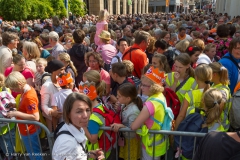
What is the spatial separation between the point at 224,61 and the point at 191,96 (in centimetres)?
133

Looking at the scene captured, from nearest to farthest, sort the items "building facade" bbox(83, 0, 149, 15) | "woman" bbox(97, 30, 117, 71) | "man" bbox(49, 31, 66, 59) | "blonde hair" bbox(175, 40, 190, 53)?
"blonde hair" bbox(175, 40, 190, 53) → "woman" bbox(97, 30, 117, 71) → "man" bbox(49, 31, 66, 59) → "building facade" bbox(83, 0, 149, 15)

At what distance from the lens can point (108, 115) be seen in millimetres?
3033

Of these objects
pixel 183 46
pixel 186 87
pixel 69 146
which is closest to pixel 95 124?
pixel 69 146

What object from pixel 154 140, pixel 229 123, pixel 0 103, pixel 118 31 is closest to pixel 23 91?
pixel 0 103

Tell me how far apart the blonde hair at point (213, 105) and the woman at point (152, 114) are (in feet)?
1.59

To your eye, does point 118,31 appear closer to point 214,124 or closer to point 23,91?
point 23,91

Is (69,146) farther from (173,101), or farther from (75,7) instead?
(75,7)

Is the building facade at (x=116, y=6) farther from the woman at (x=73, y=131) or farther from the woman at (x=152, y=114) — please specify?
the woman at (x=73, y=131)

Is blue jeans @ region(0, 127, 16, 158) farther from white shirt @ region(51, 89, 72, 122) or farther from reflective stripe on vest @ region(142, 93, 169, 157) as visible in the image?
reflective stripe on vest @ region(142, 93, 169, 157)

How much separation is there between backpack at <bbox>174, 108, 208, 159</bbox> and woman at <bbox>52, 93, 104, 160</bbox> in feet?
4.37

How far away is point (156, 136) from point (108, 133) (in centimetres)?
66

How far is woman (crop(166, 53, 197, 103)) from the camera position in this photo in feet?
11.9

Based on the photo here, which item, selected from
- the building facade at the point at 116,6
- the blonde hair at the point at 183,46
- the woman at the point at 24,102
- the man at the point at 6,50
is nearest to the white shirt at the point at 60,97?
the woman at the point at 24,102

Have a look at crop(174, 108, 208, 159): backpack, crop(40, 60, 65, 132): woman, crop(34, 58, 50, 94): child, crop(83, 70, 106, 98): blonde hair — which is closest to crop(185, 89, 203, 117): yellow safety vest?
crop(174, 108, 208, 159): backpack
